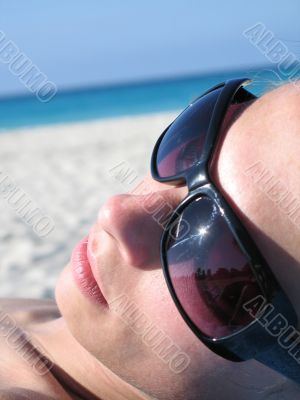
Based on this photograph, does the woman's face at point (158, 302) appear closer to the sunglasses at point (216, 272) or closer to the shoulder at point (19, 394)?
the sunglasses at point (216, 272)

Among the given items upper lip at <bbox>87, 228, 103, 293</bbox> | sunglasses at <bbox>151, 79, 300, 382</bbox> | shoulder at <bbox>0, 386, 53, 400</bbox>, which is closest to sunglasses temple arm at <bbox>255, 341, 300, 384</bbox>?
sunglasses at <bbox>151, 79, 300, 382</bbox>

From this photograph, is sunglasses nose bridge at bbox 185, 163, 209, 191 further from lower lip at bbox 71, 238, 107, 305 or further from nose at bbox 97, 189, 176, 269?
lower lip at bbox 71, 238, 107, 305

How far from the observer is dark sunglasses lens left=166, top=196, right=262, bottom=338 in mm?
1314

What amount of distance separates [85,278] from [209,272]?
14.7 inches

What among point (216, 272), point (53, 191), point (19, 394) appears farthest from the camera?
point (53, 191)

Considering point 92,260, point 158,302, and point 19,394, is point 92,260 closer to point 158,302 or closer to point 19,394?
point 158,302

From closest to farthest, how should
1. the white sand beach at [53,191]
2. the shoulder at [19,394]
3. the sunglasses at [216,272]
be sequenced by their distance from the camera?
the sunglasses at [216,272] < the shoulder at [19,394] < the white sand beach at [53,191]

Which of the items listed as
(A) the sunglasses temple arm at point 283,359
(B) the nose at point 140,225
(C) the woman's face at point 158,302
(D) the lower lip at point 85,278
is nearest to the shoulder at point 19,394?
(C) the woman's face at point 158,302

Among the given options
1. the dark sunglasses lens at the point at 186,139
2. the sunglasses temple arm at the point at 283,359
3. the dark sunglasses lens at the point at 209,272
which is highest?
the dark sunglasses lens at the point at 186,139

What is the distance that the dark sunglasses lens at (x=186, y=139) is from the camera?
58.2 inches

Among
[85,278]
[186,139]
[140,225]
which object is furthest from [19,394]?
[186,139]

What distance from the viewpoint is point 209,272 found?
1346 millimetres

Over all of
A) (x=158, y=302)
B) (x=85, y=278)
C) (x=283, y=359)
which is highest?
(x=85, y=278)

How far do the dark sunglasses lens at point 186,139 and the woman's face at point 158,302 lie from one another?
0.06 m
